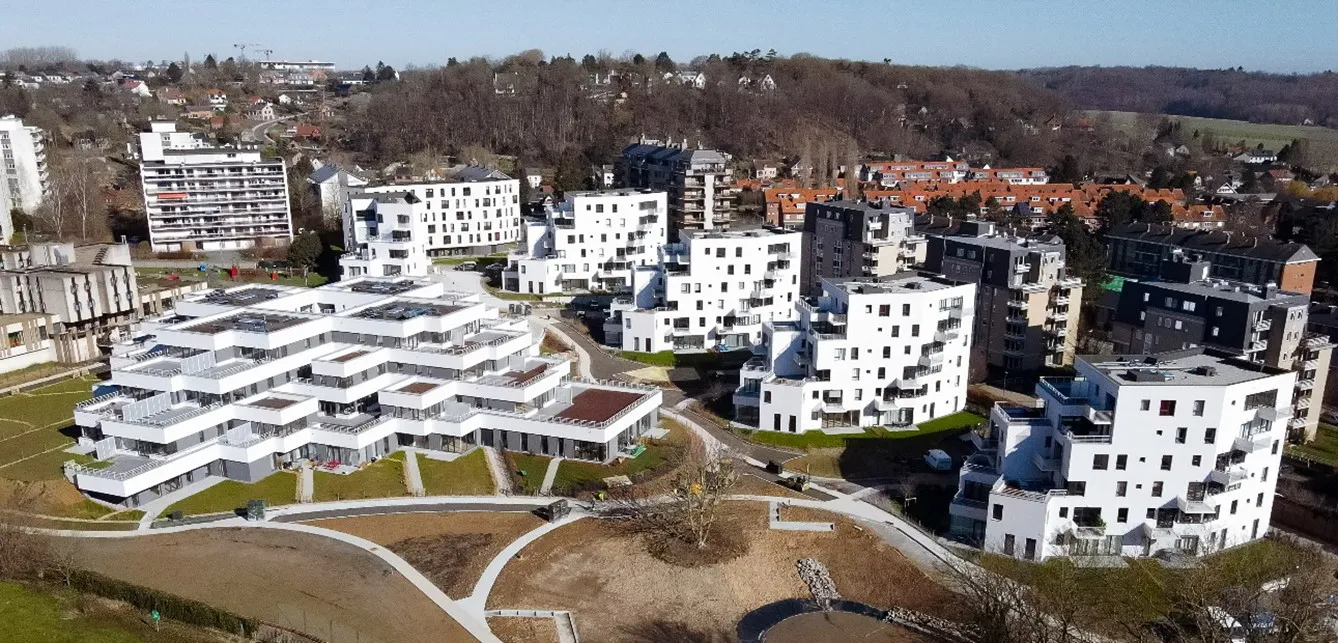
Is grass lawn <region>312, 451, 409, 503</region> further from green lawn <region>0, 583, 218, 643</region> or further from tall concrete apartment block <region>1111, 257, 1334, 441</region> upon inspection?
tall concrete apartment block <region>1111, 257, 1334, 441</region>

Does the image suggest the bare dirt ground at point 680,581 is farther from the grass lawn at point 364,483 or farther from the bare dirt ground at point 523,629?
the grass lawn at point 364,483

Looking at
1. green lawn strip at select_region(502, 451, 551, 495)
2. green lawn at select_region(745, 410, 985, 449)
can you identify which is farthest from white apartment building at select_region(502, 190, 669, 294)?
green lawn strip at select_region(502, 451, 551, 495)

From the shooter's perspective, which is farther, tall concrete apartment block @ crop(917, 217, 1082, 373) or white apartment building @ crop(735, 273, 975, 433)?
tall concrete apartment block @ crop(917, 217, 1082, 373)

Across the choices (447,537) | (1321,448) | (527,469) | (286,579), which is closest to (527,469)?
(527,469)

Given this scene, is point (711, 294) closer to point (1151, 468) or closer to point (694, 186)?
point (694, 186)

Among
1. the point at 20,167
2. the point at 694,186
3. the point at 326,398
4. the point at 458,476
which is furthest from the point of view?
the point at 20,167
